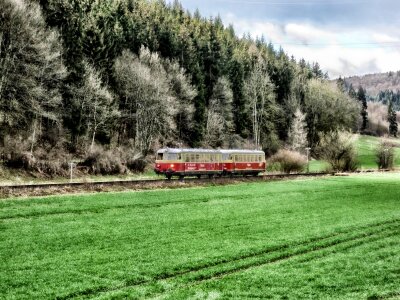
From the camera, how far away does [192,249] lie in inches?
580

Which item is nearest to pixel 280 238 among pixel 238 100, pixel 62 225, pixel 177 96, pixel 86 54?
pixel 62 225

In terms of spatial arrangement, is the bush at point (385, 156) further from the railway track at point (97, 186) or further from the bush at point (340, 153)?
the railway track at point (97, 186)

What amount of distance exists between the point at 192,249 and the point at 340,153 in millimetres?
57127

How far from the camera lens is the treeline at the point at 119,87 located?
42.3 metres

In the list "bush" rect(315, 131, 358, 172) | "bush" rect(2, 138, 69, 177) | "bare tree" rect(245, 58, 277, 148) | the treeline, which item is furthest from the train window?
"bare tree" rect(245, 58, 277, 148)

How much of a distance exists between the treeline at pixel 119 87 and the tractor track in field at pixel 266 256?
28655mm

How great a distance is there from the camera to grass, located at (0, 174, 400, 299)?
1083 centimetres

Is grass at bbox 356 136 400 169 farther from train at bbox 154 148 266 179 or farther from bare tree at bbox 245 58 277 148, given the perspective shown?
train at bbox 154 148 266 179

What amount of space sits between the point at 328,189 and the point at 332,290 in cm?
2868

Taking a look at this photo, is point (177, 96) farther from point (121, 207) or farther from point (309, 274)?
point (309, 274)

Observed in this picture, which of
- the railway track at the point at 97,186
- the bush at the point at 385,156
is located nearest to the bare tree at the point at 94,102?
the railway track at the point at 97,186

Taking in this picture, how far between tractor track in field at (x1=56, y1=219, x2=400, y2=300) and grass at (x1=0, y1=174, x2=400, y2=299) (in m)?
0.03

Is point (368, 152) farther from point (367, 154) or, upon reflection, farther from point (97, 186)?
point (97, 186)

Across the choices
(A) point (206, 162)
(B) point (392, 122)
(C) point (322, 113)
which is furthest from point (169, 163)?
(B) point (392, 122)
